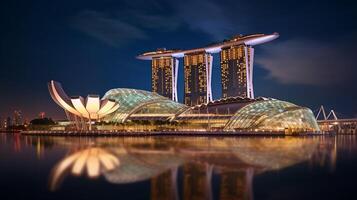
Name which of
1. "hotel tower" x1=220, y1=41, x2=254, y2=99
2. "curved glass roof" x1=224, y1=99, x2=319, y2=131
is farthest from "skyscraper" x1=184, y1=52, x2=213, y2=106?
"curved glass roof" x1=224, y1=99, x2=319, y2=131

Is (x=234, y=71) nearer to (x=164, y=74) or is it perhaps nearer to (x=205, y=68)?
(x=205, y=68)

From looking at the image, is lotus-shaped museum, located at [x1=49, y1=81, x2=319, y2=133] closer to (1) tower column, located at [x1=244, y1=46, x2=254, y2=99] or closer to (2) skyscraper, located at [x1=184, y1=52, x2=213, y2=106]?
(1) tower column, located at [x1=244, y1=46, x2=254, y2=99]

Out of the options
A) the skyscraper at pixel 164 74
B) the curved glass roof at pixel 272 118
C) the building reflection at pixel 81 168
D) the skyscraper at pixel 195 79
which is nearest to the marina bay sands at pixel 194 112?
the curved glass roof at pixel 272 118

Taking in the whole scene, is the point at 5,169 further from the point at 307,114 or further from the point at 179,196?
the point at 307,114

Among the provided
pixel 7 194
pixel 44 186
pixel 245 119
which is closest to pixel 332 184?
pixel 44 186

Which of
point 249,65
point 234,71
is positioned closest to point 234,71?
point 234,71

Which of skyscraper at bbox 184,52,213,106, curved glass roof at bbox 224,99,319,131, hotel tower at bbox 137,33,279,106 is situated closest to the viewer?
curved glass roof at bbox 224,99,319,131
